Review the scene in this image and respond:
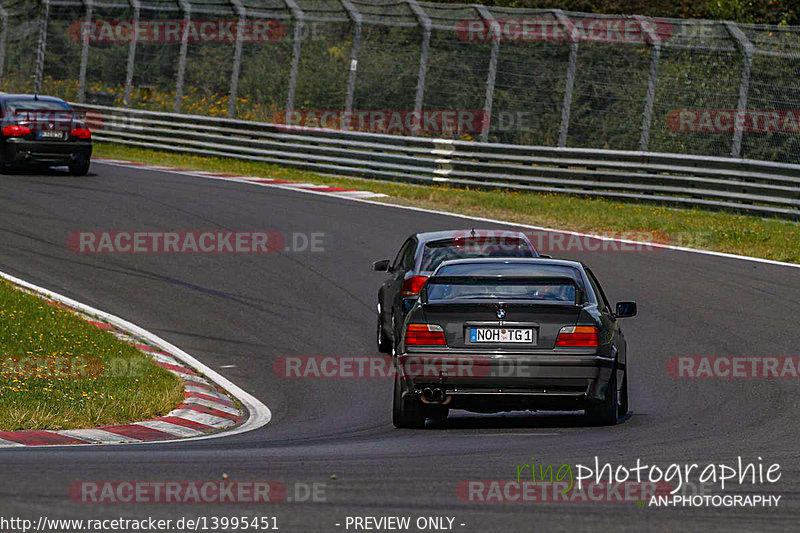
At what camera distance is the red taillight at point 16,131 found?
2509cm

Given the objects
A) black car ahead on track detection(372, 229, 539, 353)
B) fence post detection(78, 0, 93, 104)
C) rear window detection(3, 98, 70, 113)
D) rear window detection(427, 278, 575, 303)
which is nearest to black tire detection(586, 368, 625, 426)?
rear window detection(427, 278, 575, 303)

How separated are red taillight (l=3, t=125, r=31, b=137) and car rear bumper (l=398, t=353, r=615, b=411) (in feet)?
56.5

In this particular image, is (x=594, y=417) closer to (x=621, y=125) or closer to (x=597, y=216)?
(x=597, y=216)

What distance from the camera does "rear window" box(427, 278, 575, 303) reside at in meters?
10.2

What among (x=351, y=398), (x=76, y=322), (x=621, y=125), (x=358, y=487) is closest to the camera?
(x=358, y=487)

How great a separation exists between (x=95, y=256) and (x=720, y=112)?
1154 cm

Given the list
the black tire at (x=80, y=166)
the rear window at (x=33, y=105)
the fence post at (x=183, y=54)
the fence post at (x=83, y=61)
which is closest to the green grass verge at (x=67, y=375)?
the black tire at (x=80, y=166)

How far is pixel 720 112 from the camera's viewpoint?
23.5m

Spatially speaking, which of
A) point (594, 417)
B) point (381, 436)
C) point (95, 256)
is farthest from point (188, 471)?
point (95, 256)

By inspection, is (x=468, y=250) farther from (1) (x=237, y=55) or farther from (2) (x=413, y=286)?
(1) (x=237, y=55)

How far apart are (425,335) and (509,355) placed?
0.67 metres

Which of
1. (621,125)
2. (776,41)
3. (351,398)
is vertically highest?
(776,41)

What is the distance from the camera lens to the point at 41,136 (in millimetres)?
25141

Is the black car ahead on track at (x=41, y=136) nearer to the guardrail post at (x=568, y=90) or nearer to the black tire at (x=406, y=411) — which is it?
the guardrail post at (x=568, y=90)
